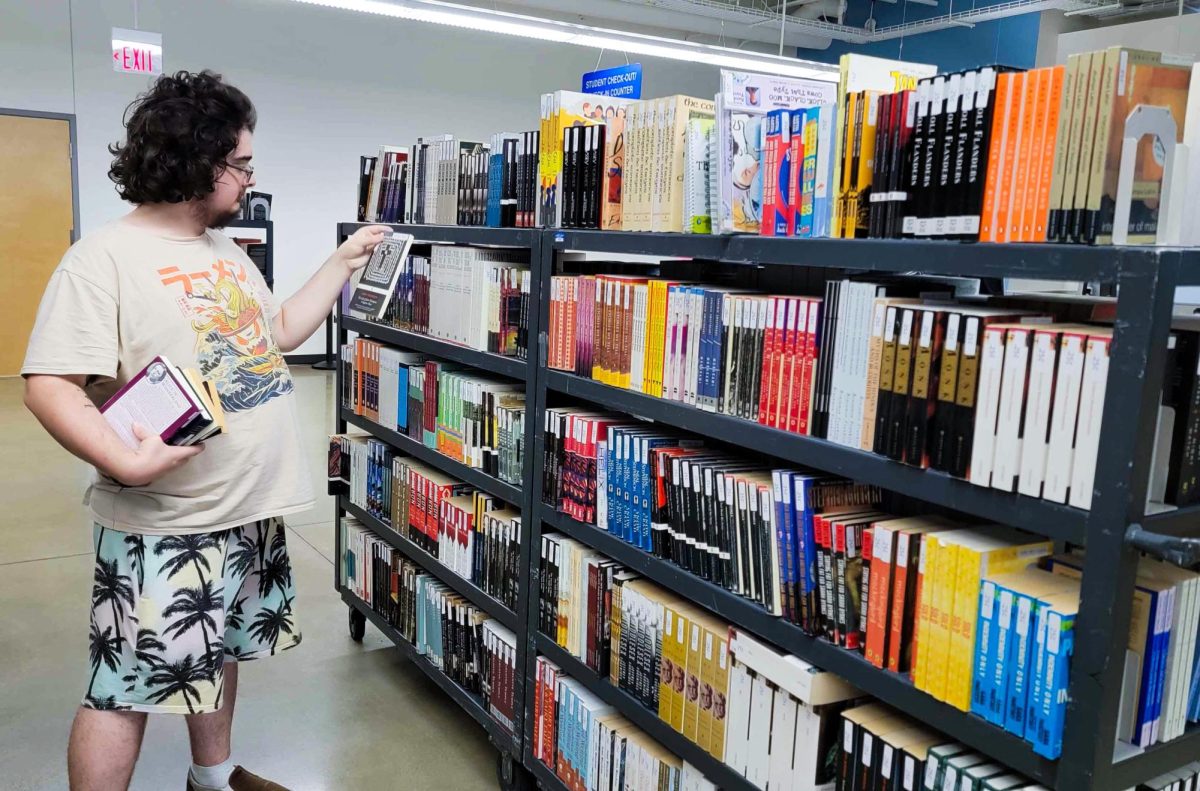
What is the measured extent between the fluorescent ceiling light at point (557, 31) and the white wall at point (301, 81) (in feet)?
3.39

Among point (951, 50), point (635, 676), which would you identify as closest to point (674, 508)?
point (635, 676)

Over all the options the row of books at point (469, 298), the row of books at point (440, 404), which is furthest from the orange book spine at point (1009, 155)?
the row of books at point (440, 404)

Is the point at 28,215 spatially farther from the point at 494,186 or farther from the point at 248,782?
the point at 248,782

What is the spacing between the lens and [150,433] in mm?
1758

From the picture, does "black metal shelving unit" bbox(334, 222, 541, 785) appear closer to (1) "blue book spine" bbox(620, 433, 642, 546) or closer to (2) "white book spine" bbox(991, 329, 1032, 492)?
(1) "blue book spine" bbox(620, 433, 642, 546)

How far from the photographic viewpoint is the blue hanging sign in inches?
121

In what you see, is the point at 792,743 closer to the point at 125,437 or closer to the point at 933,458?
the point at 933,458

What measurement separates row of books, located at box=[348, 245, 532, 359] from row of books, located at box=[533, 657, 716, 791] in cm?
89

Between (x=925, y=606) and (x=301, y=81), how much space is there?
9.39m

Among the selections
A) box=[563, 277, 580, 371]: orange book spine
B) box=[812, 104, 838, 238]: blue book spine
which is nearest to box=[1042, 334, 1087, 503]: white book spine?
box=[812, 104, 838, 238]: blue book spine

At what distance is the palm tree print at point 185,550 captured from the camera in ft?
6.31

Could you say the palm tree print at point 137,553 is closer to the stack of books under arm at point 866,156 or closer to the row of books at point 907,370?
the row of books at point 907,370

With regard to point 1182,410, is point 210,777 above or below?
below

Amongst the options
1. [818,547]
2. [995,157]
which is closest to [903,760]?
[818,547]
